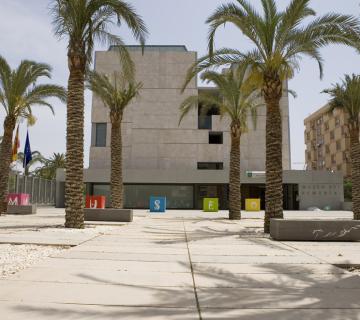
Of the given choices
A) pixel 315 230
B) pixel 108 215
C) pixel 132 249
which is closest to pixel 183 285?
pixel 132 249

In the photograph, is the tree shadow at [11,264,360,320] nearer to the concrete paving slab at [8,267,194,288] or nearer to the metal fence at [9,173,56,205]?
the concrete paving slab at [8,267,194,288]

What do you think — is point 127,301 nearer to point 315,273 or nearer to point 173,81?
point 315,273

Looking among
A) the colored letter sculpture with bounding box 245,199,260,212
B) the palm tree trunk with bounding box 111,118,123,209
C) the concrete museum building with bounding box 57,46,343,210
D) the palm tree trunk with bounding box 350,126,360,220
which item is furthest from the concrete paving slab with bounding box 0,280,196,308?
the concrete museum building with bounding box 57,46,343,210

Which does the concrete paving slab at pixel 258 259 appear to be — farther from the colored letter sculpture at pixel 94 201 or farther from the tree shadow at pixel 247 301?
the colored letter sculpture at pixel 94 201

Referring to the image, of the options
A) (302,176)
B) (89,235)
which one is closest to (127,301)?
(89,235)

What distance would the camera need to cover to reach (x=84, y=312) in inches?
169

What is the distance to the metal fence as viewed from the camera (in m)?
35.7

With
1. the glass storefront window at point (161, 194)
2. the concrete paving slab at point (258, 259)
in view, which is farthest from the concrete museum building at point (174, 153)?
the concrete paving slab at point (258, 259)

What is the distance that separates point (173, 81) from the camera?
48969 mm

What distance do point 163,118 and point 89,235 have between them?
1431 inches

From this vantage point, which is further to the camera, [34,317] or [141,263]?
[141,263]

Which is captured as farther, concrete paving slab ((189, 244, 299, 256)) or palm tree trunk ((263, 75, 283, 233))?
palm tree trunk ((263, 75, 283, 233))

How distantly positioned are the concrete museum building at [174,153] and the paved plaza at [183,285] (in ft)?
112

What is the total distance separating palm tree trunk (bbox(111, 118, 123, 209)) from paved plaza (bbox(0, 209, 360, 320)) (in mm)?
13160
